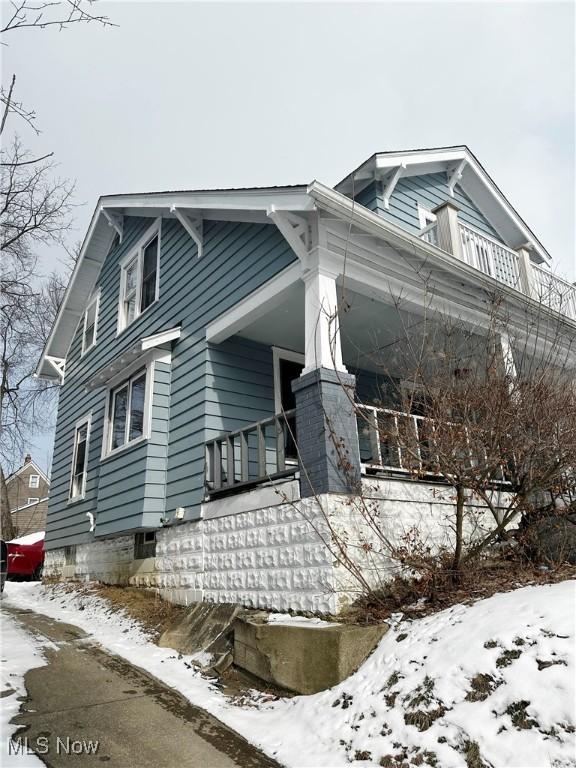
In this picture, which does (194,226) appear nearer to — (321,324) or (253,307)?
(253,307)

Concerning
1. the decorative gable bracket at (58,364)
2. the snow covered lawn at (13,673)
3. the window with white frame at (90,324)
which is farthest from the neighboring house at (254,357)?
the decorative gable bracket at (58,364)

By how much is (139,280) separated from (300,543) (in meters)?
7.49

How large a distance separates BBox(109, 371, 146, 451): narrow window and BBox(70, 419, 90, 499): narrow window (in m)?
2.23

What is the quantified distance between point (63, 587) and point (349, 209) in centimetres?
960

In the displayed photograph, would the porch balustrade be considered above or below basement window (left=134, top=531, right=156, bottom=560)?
above

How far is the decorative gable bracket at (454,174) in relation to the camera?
36.0 feet

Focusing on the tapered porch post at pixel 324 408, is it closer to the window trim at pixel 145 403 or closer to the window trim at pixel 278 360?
the window trim at pixel 278 360

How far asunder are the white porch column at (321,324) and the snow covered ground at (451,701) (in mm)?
2641

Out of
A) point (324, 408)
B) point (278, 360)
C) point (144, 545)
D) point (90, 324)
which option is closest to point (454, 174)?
point (278, 360)

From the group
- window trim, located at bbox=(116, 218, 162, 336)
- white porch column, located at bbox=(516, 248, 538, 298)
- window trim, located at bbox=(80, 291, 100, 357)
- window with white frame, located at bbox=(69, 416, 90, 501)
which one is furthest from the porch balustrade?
window trim, located at bbox=(80, 291, 100, 357)

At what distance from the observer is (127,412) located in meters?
9.35

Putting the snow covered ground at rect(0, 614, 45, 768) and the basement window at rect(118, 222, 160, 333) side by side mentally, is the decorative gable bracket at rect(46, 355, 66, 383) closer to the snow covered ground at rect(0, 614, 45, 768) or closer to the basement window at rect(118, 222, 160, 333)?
the basement window at rect(118, 222, 160, 333)

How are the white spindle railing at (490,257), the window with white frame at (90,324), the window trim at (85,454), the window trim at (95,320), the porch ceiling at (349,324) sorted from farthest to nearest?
the window with white frame at (90,324)
the window trim at (95,320)
the window trim at (85,454)
the white spindle railing at (490,257)
the porch ceiling at (349,324)

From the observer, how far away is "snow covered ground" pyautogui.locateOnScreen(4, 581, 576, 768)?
2699mm
